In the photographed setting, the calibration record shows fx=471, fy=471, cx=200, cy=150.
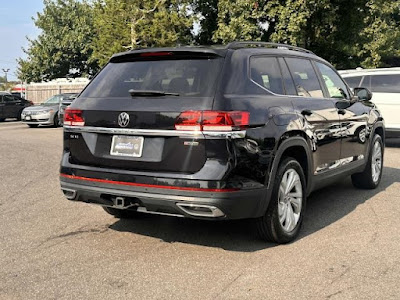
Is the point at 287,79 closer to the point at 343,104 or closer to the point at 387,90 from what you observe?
the point at 343,104

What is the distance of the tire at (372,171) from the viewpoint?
21.9 ft

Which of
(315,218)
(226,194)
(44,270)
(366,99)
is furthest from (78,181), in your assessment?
(366,99)

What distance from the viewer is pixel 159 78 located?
13.9 ft

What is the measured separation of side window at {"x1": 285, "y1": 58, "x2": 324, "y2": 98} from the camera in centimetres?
498

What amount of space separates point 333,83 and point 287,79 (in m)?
1.34

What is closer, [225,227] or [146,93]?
[146,93]

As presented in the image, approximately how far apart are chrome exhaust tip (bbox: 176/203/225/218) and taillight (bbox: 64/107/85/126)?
129 centimetres

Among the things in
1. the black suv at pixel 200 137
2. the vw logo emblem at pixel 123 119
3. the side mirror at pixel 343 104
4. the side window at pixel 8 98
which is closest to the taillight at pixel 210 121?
the black suv at pixel 200 137

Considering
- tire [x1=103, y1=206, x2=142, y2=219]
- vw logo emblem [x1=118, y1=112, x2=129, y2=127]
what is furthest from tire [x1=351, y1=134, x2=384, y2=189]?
vw logo emblem [x1=118, y1=112, x2=129, y2=127]

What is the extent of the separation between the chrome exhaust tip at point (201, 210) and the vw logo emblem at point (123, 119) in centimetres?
84

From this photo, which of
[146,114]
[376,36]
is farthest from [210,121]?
[376,36]

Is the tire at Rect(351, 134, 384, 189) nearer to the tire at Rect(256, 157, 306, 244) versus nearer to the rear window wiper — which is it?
the tire at Rect(256, 157, 306, 244)

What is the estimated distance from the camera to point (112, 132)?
412cm

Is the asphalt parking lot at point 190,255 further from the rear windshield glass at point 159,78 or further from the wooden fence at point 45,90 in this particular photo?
the wooden fence at point 45,90
